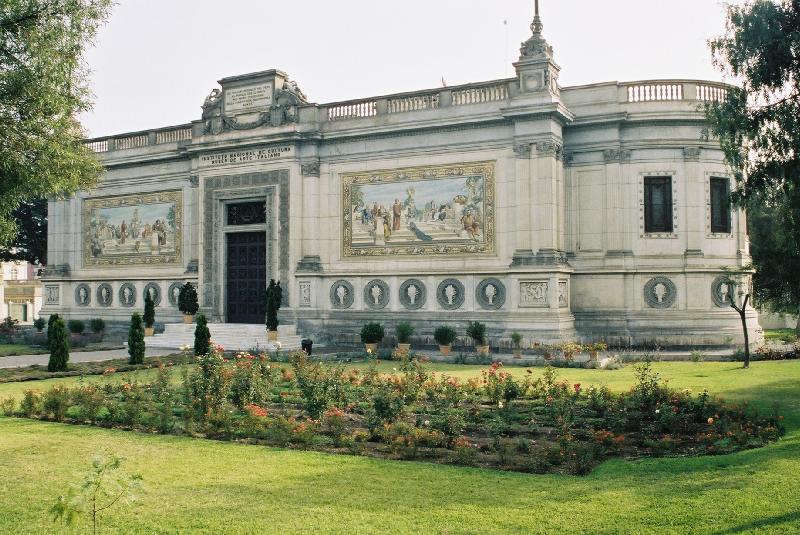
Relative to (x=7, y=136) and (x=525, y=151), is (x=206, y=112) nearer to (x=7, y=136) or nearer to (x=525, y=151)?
(x=525, y=151)

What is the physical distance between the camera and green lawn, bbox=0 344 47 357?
2839 cm

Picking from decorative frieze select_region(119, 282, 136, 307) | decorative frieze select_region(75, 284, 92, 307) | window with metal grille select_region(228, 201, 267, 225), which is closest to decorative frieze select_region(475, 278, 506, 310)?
window with metal grille select_region(228, 201, 267, 225)

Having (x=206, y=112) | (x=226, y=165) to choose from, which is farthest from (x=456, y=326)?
(x=206, y=112)

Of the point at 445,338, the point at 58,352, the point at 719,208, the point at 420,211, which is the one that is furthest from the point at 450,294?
the point at 58,352

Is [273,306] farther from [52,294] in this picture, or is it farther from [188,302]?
[52,294]

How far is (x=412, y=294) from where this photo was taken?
29078mm

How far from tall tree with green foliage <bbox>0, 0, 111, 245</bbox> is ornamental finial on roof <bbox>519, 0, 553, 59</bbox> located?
15481 millimetres

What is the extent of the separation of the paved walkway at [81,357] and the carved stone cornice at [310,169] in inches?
353

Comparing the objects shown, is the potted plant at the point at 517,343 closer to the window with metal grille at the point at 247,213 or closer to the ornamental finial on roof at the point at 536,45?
the ornamental finial on roof at the point at 536,45

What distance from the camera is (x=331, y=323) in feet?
99.9

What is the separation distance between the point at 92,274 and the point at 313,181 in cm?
1403

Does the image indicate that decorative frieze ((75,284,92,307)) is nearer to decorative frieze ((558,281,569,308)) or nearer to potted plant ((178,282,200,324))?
potted plant ((178,282,200,324))

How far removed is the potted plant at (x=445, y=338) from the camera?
87.5ft

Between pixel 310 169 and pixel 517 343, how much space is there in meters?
11.7
